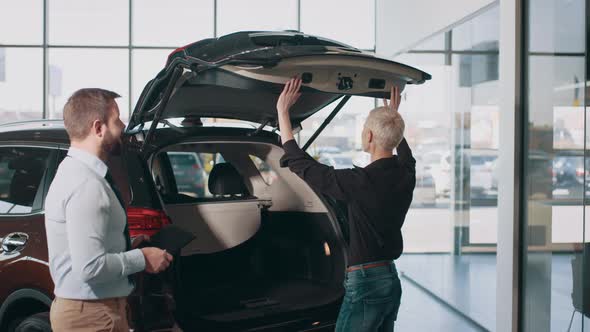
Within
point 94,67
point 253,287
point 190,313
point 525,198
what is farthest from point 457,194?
point 94,67

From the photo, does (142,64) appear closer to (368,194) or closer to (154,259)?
(368,194)

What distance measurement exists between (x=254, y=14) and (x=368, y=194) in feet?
26.0

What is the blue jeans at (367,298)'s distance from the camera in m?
2.38

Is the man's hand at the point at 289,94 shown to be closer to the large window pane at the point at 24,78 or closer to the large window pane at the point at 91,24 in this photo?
the large window pane at the point at 91,24

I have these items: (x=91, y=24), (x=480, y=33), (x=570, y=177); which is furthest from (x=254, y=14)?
(x=570, y=177)

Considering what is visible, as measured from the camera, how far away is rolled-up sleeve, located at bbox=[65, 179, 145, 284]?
6.01ft

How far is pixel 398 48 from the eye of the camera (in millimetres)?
7625

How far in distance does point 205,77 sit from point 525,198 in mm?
2513

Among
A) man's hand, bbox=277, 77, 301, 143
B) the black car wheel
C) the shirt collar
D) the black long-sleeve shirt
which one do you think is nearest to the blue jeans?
the black long-sleeve shirt

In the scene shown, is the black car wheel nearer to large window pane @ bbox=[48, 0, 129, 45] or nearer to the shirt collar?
the shirt collar

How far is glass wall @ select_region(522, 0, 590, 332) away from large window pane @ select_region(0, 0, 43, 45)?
7748 mm

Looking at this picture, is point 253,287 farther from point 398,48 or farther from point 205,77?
point 398,48

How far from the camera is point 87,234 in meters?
1.83

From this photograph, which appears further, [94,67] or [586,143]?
[94,67]
